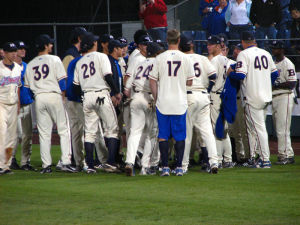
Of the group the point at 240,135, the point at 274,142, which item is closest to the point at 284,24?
the point at 274,142

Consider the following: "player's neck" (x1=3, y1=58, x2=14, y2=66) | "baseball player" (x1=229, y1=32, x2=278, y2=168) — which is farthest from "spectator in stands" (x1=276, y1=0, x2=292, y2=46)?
"player's neck" (x1=3, y1=58, x2=14, y2=66)

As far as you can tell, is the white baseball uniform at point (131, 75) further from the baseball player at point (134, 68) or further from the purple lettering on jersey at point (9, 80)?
the purple lettering on jersey at point (9, 80)

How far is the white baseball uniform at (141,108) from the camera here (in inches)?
360

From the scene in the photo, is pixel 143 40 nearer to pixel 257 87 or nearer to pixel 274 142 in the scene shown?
pixel 257 87

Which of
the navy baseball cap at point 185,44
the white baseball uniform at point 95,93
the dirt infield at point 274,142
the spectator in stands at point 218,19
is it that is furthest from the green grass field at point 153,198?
the spectator in stands at point 218,19

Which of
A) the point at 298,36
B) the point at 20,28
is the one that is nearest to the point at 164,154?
the point at 298,36

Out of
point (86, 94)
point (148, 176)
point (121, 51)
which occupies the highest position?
point (121, 51)

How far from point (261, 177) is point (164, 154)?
1.45m

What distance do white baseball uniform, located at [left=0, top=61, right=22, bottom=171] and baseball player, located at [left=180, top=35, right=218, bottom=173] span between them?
2.76m

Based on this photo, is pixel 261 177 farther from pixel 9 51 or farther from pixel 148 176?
pixel 9 51

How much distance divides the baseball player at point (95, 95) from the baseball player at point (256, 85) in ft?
6.80

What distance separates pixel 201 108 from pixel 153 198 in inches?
97.8

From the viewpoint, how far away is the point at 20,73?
9.89 m

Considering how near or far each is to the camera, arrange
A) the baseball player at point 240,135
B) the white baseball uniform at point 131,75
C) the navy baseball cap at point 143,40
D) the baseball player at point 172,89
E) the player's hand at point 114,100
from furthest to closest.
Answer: the baseball player at point 240,135, the navy baseball cap at point 143,40, the player's hand at point 114,100, the white baseball uniform at point 131,75, the baseball player at point 172,89
